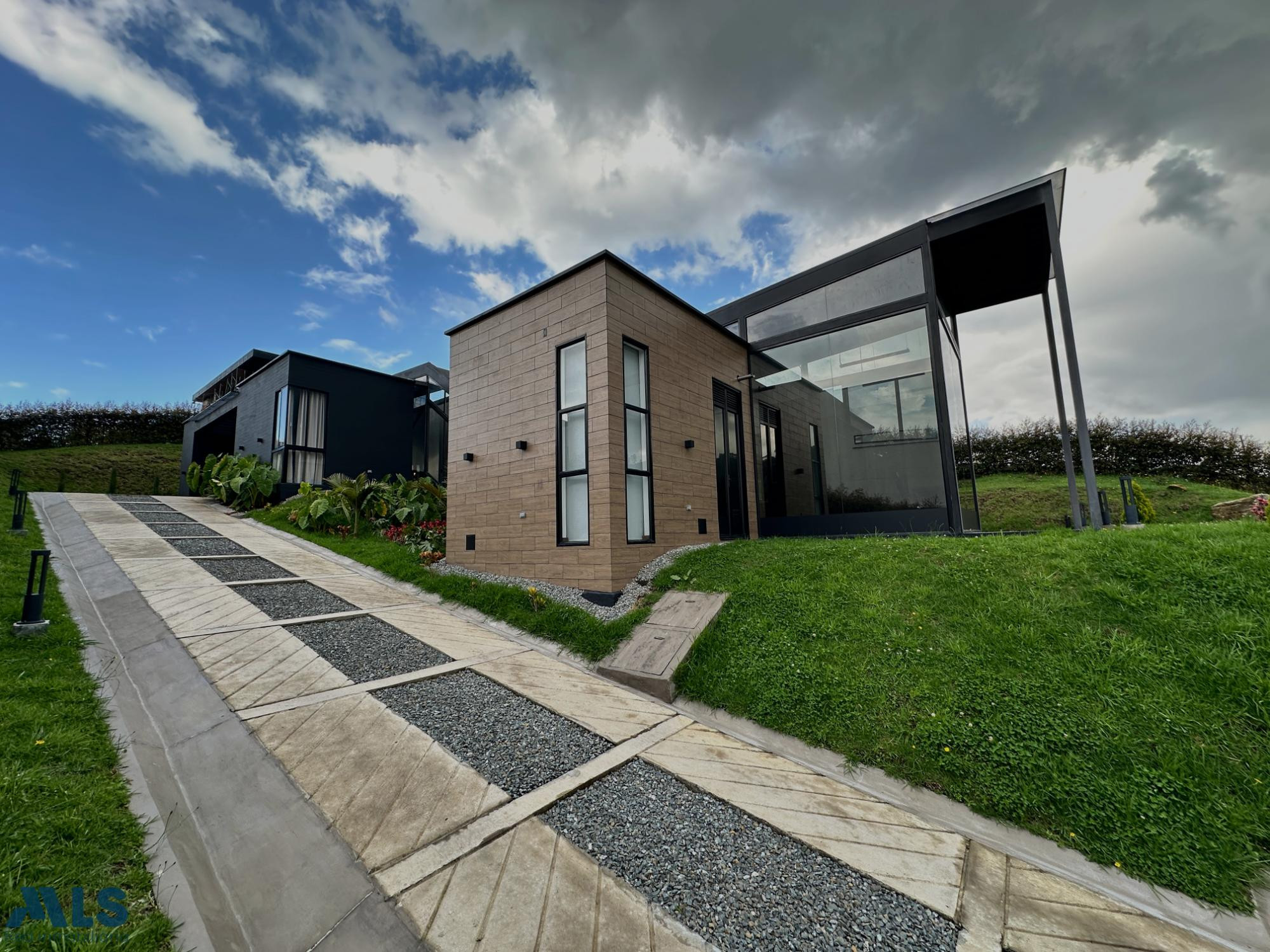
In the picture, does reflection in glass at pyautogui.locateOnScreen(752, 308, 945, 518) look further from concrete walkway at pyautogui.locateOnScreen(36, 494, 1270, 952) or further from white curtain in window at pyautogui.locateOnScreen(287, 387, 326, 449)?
white curtain in window at pyautogui.locateOnScreen(287, 387, 326, 449)

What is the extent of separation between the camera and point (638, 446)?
723cm

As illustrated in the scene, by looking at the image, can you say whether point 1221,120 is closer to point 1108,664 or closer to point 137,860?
point 1108,664

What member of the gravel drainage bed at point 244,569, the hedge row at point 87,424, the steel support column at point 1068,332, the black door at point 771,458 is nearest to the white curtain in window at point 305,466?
the gravel drainage bed at point 244,569

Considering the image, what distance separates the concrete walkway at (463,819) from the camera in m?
1.91

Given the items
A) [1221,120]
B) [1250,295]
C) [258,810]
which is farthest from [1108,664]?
[1250,295]

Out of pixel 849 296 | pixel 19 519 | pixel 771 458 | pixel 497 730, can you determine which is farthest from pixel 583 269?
pixel 19 519

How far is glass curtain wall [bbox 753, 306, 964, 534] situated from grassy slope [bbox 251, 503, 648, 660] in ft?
16.8

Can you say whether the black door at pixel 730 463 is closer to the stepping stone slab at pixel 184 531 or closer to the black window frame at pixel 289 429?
the stepping stone slab at pixel 184 531

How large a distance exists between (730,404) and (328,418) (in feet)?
40.9

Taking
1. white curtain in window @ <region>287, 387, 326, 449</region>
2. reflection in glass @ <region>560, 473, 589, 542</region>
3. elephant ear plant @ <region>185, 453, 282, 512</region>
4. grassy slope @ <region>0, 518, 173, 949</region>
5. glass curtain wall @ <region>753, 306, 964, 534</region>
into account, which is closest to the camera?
grassy slope @ <region>0, 518, 173, 949</region>

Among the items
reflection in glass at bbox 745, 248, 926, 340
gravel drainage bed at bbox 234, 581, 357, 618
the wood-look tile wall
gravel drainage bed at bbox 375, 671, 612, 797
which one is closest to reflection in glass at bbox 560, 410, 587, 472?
the wood-look tile wall

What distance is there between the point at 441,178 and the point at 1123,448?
17610 millimetres

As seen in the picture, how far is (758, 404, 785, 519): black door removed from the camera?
9.88 meters

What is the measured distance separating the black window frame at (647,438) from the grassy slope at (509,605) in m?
1.37
